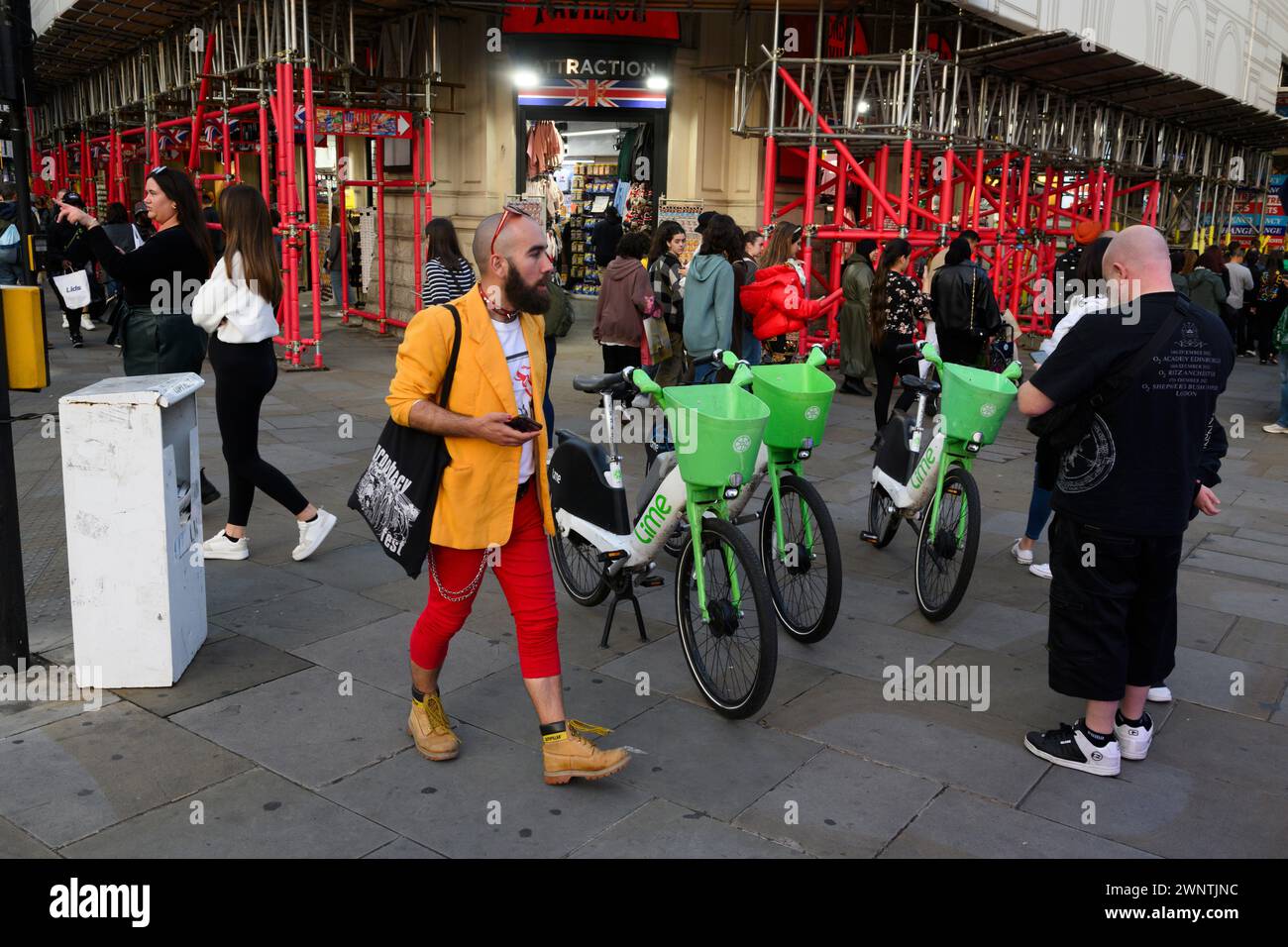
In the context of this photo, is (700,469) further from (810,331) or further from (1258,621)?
(810,331)

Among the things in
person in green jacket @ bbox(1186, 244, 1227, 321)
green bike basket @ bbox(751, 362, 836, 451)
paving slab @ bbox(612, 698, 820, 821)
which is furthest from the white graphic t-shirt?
person in green jacket @ bbox(1186, 244, 1227, 321)

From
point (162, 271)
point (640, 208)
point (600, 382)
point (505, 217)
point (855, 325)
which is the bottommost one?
point (855, 325)

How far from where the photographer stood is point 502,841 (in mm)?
3242

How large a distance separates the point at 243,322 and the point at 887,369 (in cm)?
499

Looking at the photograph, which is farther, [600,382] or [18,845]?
[600,382]

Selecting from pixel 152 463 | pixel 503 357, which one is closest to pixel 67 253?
pixel 152 463

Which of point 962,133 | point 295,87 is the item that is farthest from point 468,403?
point 962,133

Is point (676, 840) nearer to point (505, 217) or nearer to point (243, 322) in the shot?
point (505, 217)

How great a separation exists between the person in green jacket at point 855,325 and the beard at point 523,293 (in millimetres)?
8541

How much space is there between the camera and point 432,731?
3752mm

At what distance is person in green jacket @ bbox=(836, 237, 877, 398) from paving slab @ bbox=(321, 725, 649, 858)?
859cm

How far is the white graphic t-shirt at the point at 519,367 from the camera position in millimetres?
Answer: 3498

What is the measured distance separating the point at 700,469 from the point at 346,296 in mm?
13684
